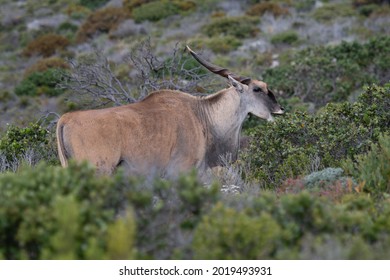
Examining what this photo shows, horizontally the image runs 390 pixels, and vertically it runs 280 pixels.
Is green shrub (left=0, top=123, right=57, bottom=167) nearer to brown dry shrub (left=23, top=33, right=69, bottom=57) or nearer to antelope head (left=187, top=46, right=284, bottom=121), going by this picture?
antelope head (left=187, top=46, right=284, bottom=121)

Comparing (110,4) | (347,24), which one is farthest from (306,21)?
(110,4)

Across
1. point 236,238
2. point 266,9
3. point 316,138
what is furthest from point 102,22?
point 236,238

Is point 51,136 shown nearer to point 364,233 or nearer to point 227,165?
point 227,165

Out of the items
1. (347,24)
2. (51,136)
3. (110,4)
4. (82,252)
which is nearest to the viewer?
(82,252)

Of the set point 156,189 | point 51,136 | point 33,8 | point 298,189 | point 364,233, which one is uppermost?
point 156,189

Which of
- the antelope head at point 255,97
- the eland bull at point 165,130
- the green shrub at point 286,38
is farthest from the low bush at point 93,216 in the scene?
the green shrub at point 286,38

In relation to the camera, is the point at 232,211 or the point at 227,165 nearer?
the point at 232,211

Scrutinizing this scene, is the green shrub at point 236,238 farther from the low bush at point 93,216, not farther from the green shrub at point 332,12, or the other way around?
Result: the green shrub at point 332,12

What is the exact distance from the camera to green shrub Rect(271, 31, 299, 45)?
23.5 metres

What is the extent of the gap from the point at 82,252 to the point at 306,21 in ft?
78.9

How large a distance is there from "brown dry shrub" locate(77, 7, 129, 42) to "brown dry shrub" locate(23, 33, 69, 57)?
965mm

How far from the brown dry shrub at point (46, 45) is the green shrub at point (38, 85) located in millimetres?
5464

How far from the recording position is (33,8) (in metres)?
37.4

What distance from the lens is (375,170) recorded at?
6.89 meters
